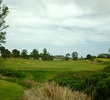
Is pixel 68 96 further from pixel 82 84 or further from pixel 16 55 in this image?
pixel 16 55

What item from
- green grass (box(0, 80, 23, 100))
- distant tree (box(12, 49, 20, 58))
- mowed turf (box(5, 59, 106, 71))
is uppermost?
distant tree (box(12, 49, 20, 58))

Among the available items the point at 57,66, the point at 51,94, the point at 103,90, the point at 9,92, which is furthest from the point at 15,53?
the point at 51,94

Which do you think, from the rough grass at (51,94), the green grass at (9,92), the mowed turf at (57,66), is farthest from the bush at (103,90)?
the mowed turf at (57,66)

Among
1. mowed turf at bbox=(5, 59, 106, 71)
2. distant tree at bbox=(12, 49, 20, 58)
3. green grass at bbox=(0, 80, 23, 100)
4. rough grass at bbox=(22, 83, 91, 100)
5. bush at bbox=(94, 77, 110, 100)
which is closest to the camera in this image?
rough grass at bbox=(22, 83, 91, 100)

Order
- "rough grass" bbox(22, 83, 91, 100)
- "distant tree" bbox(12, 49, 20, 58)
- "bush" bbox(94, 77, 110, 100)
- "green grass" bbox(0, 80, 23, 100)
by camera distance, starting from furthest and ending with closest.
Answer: "distant tree" bbox(12, 49, 20, 58), "bush" bbox(94, 77, 110, 100), "green grass" bbox(0, 80, 23, 100), "rough grass" bbox(22, 83, 91, 100)

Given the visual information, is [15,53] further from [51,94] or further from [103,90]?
[51,94]

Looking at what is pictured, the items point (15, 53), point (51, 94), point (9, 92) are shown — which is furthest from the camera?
point (15, 53)

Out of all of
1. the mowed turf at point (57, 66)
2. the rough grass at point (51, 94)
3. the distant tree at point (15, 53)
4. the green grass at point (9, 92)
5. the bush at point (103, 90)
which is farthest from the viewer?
the distant tree at point (15, 53)

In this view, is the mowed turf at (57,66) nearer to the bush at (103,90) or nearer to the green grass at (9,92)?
the green grass at (9,92)

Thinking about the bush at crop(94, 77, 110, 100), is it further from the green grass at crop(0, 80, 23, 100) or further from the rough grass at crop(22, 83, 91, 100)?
the green grass at crop(0, 80, 23, 100)

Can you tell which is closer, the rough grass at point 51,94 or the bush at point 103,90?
the rough grass at point 51,94

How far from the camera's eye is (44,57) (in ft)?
293

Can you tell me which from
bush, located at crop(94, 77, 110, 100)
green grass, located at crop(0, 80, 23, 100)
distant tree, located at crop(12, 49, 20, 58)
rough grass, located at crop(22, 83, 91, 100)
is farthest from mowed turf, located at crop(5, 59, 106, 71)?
rough grass, located at crop(22, 83, 91, 100)

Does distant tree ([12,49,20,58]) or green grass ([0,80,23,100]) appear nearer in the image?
green grass ([0,80,23,100])
